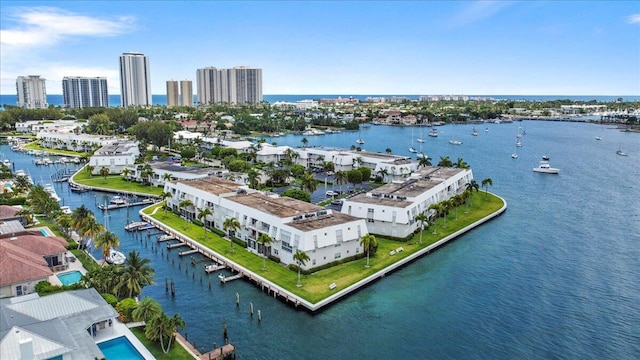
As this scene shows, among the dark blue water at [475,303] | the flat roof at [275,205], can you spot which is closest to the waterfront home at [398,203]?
the dark blue water at [475,303]

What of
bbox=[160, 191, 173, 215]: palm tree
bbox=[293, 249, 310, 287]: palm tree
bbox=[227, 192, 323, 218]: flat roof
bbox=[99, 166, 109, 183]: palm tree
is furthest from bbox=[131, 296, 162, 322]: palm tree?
bbox=[99, 166, 109, 183]: palm tree

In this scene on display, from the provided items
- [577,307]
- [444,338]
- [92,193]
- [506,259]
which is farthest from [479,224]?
[92,193]

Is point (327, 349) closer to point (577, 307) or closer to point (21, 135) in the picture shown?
point (577, 307)

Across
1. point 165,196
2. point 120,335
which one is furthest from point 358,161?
point 120,335

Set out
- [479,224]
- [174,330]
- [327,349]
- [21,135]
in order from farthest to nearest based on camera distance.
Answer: [21,135]
[479,224]
[327,349]
[174,330]

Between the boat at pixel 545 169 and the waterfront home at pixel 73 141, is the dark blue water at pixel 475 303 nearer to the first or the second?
the boat at pixel 545 169

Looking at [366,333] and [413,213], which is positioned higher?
[413,213]
